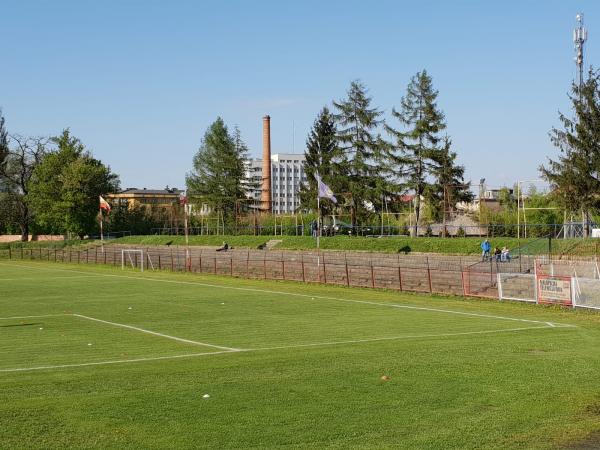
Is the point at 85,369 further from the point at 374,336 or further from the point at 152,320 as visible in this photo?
the point at 152,320

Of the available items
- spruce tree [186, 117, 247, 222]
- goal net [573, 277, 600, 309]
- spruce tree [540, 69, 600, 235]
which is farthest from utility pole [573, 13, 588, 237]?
spruce tree [186, 117, 247, 222]

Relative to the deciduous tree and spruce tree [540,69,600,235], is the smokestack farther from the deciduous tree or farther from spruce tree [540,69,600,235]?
spruce tree [540,69,600,235]

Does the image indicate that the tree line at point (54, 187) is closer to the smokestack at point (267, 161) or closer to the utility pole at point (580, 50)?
the smokestack at point (267, 161)

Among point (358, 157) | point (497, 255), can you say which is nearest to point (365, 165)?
point (358, 157)

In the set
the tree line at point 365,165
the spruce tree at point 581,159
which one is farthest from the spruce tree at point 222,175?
the spruce tree at point 581,159

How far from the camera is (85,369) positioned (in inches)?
650

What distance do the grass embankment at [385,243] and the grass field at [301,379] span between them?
33.0 meters

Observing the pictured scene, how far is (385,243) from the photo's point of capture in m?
71.4

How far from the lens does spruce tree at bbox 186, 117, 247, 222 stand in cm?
11606

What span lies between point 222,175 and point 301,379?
4099 inches

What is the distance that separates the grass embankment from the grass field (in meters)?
33.0

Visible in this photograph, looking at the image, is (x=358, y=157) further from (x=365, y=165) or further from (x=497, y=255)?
(x=497, y=255)

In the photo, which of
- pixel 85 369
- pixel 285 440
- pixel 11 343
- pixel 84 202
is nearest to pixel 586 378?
pixel 285 440

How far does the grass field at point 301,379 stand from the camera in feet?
36.3
